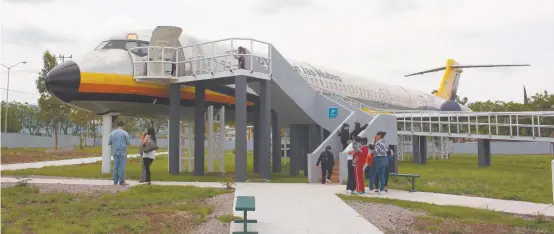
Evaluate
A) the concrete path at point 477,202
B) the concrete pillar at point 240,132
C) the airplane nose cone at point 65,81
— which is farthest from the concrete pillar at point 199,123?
the concrete path at point 477,202

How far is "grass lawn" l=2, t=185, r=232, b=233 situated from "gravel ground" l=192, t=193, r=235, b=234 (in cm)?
17

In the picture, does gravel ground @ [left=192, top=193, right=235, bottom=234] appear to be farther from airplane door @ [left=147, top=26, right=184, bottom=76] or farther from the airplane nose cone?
the airplane nose cone

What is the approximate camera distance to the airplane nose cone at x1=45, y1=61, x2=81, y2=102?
15.6 m

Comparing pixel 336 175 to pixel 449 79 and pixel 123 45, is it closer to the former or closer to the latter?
pixel 123 45

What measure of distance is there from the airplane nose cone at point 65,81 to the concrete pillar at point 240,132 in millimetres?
5031

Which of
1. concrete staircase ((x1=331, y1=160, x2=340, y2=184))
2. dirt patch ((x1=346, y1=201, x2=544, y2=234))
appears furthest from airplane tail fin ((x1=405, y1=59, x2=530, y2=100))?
dirt patch ((x1=346, y1=201, x2=544, y2=234))

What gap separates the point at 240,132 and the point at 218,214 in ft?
23.2

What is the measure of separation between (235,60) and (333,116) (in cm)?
451

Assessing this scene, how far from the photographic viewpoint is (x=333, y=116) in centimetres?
2031

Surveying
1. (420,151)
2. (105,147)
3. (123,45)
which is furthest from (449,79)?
(105,147)

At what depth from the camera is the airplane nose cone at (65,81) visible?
51.3 ft

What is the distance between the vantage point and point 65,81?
616 inches

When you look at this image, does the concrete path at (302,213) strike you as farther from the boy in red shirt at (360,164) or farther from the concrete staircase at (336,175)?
the concrete staircase at (336,175)

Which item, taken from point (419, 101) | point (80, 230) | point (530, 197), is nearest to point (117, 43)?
point (80, 230)
